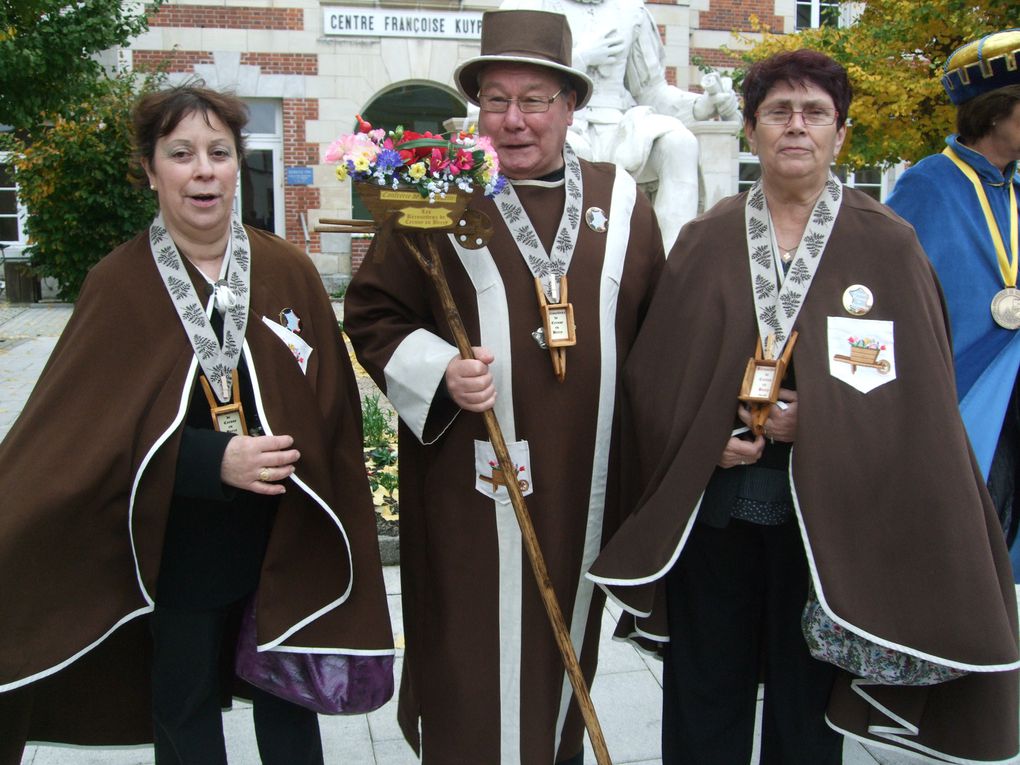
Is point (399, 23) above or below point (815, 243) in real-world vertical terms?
above

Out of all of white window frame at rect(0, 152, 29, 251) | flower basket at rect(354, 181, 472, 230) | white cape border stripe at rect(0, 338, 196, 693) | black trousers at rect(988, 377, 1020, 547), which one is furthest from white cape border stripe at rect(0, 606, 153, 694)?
white window frame at rect(0, 152, 29, 251)

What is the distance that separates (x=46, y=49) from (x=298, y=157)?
6084mm

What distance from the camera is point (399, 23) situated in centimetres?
1441

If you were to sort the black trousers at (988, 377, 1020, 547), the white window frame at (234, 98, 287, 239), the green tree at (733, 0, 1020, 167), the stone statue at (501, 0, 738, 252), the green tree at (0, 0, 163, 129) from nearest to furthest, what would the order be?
the black trousers at (988, 377, 1020, 547) → the stone statue at (501, 0, 738, 252) → the green tree at (0, 0, 163, 129) → the green tree at (733, 0, 1020, 167) → the white window frame at (234, 98, 287, 239)

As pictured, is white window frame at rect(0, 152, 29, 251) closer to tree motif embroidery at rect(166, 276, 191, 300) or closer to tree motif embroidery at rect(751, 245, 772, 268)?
tree motif embroidery at rect(166, 276, 191, 300)

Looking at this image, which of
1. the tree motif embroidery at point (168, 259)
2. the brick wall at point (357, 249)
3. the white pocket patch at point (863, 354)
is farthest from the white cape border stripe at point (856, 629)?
the brick wall at point (357, 249)

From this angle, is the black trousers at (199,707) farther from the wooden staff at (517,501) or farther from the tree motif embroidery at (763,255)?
the tree motif embroidery at (763,255)

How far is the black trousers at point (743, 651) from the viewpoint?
2318mm

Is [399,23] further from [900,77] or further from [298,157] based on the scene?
[900,77]

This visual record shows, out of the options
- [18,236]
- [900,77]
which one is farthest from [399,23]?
[900,77]

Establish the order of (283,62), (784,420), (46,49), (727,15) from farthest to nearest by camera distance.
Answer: (727,15) → (283,62) → (46,49) → (784,420)

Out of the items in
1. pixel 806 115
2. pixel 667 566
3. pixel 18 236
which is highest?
pixel 18 236

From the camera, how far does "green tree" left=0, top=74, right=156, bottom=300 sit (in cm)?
1076

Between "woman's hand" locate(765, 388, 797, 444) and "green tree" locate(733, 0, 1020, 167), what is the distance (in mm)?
6880
